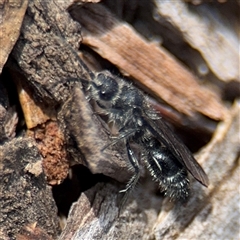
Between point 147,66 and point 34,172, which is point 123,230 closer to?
point 34,172

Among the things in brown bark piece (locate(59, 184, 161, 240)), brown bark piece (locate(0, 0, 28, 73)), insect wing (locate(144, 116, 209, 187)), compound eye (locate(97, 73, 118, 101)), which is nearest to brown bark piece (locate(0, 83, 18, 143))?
brown bark piece (locate(0, 0, 28, 73))

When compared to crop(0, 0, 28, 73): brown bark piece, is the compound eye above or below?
below

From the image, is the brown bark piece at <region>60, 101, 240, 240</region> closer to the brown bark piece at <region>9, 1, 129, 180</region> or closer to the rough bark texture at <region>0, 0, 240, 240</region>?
the rough bark texture at <region>0, 0, 240, 240</region>

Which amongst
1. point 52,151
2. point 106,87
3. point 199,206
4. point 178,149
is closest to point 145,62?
point 106,87

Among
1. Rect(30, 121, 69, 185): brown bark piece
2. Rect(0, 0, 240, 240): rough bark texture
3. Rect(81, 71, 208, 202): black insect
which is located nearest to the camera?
Rect(0, 0, 240, 240): rough bark texture

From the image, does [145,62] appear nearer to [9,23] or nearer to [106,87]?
[106,87]

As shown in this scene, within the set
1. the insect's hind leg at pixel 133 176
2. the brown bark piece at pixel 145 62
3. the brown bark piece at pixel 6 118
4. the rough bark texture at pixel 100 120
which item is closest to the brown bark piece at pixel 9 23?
the rough bark texture at pixel 100 120

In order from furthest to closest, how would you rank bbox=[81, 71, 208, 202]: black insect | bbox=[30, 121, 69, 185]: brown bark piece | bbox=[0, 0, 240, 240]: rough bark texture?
bbox=[81, 71, 208, 202]: black insect → bbox=[30, 121, 69, 185]: brown bark piece → bbox=[0, 0, 240, 240]: rough bark texture
